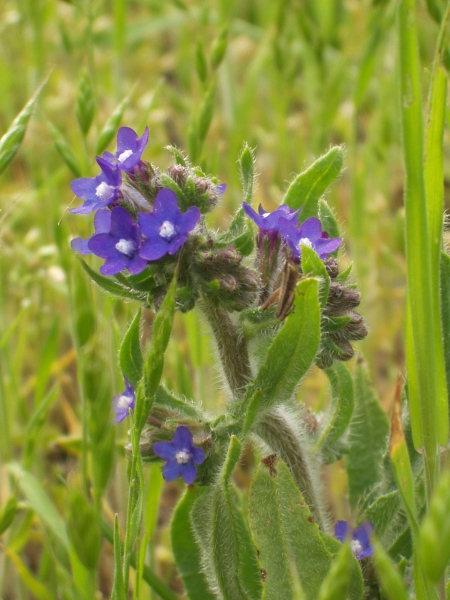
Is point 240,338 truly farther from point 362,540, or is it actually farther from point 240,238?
point 362,540

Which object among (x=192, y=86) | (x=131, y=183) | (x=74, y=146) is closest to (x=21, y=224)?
(x=74, y=146)

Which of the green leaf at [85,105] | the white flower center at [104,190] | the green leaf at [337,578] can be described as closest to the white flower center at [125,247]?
the white flower center at [104,190]

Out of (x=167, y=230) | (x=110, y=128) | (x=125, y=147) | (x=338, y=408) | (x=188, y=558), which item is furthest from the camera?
(x=110, y=128)

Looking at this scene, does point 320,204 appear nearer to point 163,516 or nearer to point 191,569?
point 191,569

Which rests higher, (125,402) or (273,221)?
(273,221)

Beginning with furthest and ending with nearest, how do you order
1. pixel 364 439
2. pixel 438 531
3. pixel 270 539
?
pixel 364 439 < pixel 270 539 < pixel 438 531

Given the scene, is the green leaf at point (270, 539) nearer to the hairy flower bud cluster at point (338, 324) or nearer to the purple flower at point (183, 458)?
the purple flower at point (183, 458)

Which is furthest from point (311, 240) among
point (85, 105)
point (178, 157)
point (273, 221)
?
point (85, 105)
